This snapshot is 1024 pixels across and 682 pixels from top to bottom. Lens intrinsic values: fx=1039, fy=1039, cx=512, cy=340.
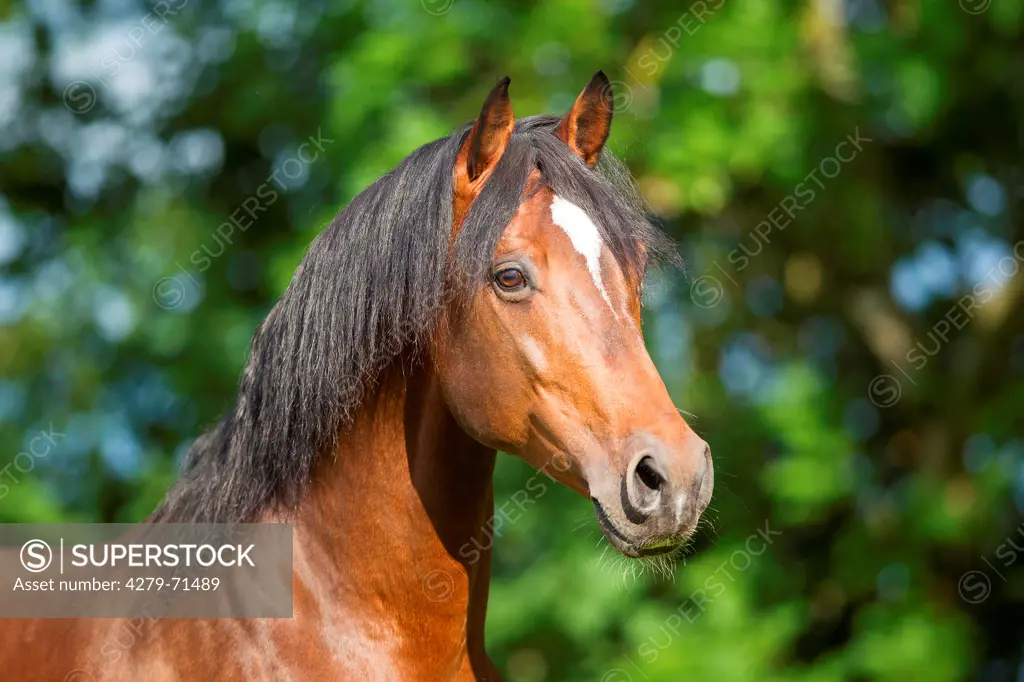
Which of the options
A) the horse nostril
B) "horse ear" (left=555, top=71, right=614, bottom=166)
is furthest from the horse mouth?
"horse ear" (left=555, top=71, right=614, bottom=166)

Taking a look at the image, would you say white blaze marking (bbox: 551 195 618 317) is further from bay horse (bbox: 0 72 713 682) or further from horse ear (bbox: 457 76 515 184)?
horse ear (bbox: 457 76 515 184)

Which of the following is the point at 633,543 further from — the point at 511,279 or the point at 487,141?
the point at 487,141

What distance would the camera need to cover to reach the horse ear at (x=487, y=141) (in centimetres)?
243

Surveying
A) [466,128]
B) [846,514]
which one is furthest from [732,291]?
[466,128]

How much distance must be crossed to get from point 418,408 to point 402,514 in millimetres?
251

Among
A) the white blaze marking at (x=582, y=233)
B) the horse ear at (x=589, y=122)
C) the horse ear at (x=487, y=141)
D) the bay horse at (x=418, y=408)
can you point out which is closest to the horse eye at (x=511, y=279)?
the bay horse at (x=418, y=408)

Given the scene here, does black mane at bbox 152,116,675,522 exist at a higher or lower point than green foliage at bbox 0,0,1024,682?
higher

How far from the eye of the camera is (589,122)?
2684 millimetres

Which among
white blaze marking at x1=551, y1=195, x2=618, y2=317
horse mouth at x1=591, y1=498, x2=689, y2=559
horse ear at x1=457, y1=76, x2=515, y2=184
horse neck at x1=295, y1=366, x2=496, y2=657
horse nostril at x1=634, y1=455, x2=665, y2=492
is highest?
horse ear at x1=457, y1=76, x2=515, y2=184

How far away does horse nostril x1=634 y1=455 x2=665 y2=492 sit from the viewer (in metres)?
2.07

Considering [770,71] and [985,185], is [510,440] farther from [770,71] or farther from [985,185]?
[985,185]

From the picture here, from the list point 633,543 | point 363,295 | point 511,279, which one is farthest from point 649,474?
point 363,295

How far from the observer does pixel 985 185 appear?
27.2 feet

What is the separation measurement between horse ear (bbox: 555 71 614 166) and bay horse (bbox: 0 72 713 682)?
0.37ft
